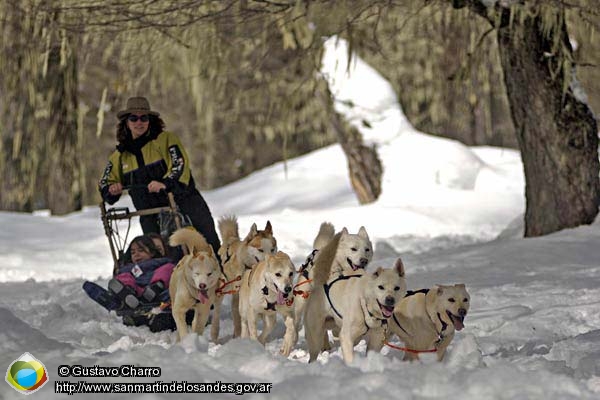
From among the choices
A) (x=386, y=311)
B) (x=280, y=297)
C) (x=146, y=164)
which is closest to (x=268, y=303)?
(x=280, y=297)

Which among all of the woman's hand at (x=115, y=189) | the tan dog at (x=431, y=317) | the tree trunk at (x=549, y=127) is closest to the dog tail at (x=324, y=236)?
the tan dog at (x=431, y=317)

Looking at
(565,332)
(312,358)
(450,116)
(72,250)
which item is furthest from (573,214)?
(450,116)

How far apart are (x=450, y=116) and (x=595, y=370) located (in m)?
18.2

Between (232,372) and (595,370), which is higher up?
(232,372)

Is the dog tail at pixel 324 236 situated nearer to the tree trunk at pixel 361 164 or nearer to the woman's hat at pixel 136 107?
the woman's hat at pixel 136 107

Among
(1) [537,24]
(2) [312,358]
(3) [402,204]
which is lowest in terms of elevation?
(3) [402,204]

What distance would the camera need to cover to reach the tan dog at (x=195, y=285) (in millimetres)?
6547

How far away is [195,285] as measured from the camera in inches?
Answer: 258

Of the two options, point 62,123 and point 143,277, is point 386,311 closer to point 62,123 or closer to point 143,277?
point 143,277

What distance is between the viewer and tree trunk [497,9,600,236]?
10461 mm

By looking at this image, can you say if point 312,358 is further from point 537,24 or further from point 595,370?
point 537,24

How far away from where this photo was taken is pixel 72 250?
1395 cm

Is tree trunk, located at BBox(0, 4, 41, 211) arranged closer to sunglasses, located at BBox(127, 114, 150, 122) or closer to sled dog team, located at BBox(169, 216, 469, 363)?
sunglasses, located at BBox(127, 114, 150, 122)

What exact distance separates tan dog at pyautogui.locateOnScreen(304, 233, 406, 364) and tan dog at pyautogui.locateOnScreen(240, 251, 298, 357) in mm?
164
